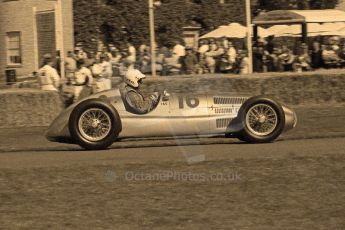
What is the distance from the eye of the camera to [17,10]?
3691cm

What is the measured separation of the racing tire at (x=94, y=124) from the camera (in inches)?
451

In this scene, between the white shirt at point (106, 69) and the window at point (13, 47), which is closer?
the white shirt at point (106, 69)

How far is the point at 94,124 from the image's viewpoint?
11.6 m

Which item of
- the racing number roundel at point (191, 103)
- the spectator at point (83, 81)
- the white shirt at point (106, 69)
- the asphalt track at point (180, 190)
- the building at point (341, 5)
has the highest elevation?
the building at point (341, 5)

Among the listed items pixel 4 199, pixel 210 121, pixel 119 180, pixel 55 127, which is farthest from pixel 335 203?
pixel 55 127

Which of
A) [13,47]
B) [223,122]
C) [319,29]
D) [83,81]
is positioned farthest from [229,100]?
[13,47]

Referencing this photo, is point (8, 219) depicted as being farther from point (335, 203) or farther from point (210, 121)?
point (210, 121)

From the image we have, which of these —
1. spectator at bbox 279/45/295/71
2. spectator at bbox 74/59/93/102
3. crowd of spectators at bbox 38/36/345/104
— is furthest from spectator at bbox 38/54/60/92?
spectator at bbox 279/45/295/71

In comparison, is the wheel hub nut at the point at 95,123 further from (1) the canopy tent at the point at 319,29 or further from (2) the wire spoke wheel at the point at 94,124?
(1) the canopy tent at the point at 319,29

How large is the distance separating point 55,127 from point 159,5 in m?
28.1

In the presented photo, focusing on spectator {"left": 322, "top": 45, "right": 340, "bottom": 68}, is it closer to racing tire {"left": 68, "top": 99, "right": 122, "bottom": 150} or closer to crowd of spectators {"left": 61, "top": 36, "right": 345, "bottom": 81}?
crowd of spectators {"left": 61, "top": 36, "right": 345, "bottom": 81}

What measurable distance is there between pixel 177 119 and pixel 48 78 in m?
7.43

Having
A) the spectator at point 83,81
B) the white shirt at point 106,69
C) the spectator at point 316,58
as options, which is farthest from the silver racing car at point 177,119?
the spectator at point 316,58

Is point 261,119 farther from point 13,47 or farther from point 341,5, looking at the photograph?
point 341,5
